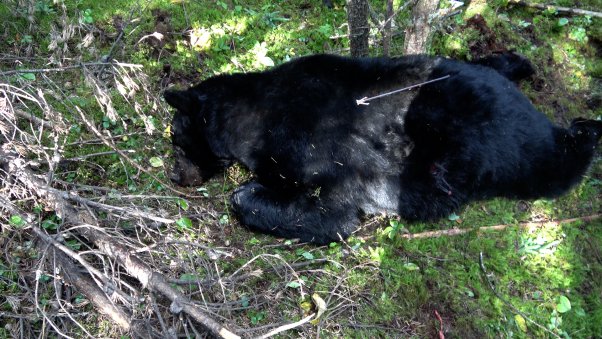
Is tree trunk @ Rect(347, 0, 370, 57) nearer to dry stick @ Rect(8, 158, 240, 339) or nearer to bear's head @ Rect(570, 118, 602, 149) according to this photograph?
Result: bear's head @ Rect(570, 118, 602, 149)

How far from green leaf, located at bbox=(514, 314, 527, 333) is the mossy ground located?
1cm

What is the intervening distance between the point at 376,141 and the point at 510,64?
222 centimetres

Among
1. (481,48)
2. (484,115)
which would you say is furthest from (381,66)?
(481,48)

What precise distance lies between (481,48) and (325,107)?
107 inches

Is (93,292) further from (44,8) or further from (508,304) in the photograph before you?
(44,8)

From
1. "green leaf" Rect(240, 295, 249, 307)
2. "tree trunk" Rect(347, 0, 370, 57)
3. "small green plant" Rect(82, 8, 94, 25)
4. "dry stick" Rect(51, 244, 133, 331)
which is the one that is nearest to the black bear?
"tree trunk" Rect(347, 0, 370, 57)

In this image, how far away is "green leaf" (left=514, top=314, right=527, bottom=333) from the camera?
4.00 meters

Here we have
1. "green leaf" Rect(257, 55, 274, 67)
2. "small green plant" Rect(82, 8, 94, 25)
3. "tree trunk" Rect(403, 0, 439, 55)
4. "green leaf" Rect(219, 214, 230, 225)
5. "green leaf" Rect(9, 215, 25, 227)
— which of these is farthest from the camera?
"green leaf" Rect(257, 55, 274, 67)

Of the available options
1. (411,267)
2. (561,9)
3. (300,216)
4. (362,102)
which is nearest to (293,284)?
(300,216)

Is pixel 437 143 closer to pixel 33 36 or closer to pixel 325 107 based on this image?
pixel 325 107

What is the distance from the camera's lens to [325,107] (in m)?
4.32

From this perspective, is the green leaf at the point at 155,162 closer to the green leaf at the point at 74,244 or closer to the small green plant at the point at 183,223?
the small green plant at the point at 183,223

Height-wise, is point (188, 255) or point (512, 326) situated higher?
point (188, 255)

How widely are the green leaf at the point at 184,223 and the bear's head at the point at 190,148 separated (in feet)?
2.26
